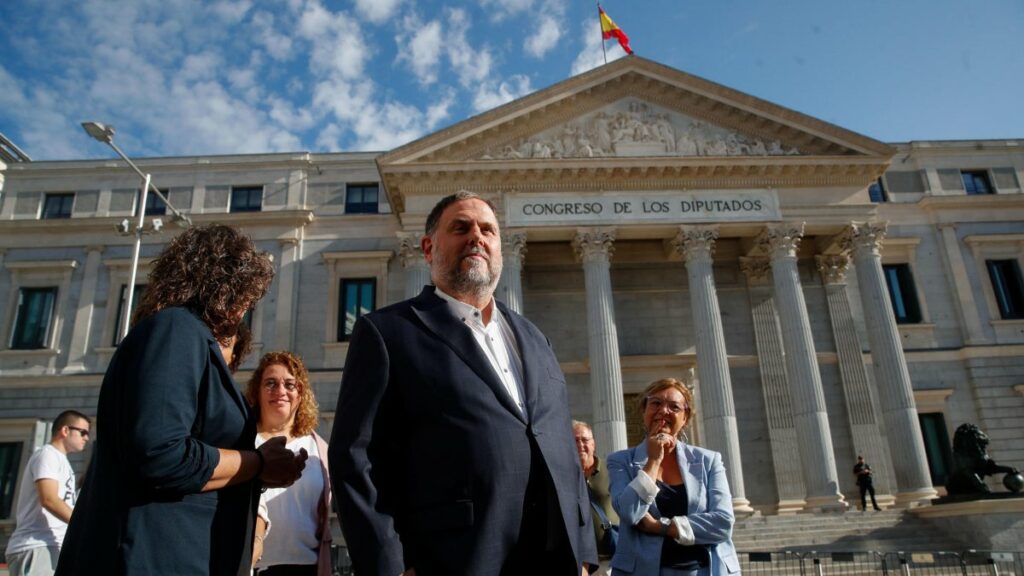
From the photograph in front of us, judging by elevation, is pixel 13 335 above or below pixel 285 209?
below

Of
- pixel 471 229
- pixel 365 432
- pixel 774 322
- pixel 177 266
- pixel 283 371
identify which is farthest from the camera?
pixel 774 322

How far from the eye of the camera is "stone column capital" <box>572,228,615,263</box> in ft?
72.8

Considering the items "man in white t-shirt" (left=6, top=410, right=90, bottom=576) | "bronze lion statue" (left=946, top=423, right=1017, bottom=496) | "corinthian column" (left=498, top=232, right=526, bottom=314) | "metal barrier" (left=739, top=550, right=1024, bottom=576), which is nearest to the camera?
"man in white t-shirt" (left=6, top=410, right=90, bottom=576)

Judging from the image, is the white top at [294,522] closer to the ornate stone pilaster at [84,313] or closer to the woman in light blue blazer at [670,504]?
the woman in light blue blazer at [670,504]

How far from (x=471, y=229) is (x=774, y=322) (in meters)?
23.7

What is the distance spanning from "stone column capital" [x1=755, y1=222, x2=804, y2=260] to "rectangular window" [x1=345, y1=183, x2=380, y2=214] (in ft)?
49.7

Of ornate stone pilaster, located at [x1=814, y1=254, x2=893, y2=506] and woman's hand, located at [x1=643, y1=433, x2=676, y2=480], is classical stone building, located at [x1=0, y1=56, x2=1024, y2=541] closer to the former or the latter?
ornate stone pilaster, located at [x1=814, y1=254, x2=893, y2=506]

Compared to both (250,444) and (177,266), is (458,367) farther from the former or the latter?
(177,266)

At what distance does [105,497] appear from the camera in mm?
2627

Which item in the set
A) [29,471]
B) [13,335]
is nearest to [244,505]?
[29,471]

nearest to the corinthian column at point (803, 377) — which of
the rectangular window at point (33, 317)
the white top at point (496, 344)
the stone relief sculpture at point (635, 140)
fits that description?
the stone relief sculpture at point (635, 140)

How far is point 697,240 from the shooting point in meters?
22.3

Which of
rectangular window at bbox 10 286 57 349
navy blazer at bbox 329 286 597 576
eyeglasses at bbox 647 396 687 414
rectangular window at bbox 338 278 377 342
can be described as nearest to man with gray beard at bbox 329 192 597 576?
navy blazer at bbox 329 286 597 576

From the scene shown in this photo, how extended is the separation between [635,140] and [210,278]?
2202 centimetres
